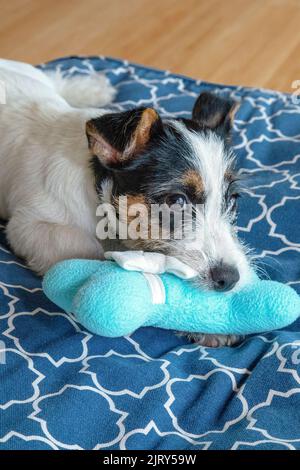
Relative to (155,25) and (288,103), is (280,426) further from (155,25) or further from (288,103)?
(155,25)

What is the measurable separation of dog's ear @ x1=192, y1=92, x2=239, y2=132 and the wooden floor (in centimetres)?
203

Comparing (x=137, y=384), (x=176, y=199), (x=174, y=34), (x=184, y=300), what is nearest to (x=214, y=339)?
(x=184, y=300)

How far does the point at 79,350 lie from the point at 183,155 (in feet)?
2.42

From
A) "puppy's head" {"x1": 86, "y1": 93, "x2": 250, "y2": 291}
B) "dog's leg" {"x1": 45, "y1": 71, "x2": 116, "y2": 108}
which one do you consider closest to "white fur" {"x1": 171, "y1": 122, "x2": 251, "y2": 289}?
"puppy's head" {"x1": 86, "y1": 93, "x2": 250, "y2": 291}

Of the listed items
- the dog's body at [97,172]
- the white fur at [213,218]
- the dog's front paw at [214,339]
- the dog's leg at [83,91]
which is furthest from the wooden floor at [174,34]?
the dog's front paw at [214,339]

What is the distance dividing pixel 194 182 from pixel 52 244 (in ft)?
2.13

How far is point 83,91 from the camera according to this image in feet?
11.8

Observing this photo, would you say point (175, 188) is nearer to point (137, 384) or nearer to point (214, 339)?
point (214, 339)

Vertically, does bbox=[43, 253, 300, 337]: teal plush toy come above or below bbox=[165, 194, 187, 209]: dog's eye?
below

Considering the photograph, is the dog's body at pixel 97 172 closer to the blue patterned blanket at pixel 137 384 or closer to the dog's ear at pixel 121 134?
the dog's ear at pixel 121 134

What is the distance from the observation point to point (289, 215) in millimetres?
2660

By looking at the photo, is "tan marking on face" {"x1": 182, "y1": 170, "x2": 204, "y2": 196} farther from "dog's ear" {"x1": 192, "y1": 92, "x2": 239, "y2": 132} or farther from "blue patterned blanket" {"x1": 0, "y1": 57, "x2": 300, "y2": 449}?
"blue patterned blanket" {"x1": 0, "y1": 57, "x2": 300, "y2": 449}

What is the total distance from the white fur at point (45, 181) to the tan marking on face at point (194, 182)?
0.43 meters

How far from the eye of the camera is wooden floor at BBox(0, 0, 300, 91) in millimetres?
4633
